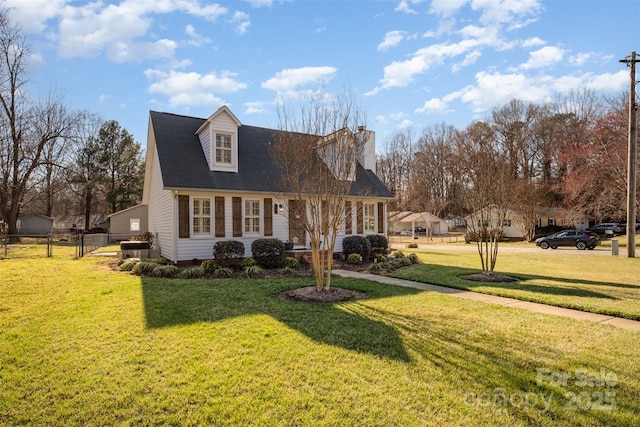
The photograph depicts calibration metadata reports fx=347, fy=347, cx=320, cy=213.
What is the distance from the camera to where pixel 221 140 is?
46.1 feet

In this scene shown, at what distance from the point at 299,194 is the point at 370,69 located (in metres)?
3.78

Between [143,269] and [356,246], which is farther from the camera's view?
[356,246]

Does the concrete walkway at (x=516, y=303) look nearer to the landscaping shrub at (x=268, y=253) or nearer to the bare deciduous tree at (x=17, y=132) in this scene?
the landscaping shrub at (x=268, y=253)

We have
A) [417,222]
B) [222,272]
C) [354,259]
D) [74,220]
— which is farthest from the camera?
[74,220]

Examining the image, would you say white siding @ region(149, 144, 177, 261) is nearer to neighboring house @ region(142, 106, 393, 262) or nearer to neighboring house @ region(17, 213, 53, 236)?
neighboring house @ region(142, 106, 393, 262)

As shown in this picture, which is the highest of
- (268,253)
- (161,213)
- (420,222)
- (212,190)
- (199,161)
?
(199,161)

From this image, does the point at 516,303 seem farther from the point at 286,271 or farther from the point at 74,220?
the point at 74,220

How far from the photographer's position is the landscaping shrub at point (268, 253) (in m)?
12.0

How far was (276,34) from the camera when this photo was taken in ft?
36.2

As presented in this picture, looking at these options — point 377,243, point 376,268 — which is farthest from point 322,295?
point 377,243

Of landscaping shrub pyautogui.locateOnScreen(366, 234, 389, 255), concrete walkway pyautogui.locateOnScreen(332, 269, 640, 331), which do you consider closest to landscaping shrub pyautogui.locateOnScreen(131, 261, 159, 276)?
concrete walkway pyautogui.locateOnScreen(332, 269, 640, 331)

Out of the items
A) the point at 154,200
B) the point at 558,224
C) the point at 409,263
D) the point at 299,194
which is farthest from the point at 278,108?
the point at 558,224

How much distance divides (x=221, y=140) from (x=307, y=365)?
38.3 ft

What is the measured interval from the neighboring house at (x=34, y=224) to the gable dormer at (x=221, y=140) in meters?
46.0
